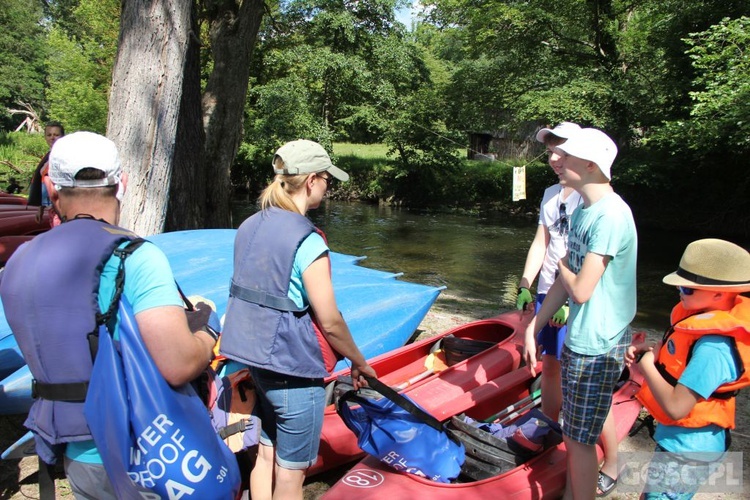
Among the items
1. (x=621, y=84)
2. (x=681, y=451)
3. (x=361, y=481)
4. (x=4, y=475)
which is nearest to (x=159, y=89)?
(x=4, y=475)

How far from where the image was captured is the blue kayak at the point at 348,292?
4.55 metres

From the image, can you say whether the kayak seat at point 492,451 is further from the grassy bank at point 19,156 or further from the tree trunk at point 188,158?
the grassy bank at point 19,156

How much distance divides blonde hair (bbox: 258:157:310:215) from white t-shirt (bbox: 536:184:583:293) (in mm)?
1535

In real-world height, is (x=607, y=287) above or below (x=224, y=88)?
below

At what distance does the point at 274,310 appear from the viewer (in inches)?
79.7

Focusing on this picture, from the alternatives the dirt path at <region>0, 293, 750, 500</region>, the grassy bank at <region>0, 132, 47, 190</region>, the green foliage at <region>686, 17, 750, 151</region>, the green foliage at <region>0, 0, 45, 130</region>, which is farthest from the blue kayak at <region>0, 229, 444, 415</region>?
the green foliage at <region>0, 0, 45, 130</region>

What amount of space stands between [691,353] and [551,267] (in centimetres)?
127

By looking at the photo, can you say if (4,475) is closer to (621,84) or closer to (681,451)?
(681,451)

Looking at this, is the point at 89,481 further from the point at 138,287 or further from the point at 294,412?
the point at 294,412

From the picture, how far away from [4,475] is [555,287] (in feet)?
10.3

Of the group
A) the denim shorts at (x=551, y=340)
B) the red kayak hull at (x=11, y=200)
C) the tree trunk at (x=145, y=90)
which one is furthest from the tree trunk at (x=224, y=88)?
the denim shorts at (x=551, y=340)

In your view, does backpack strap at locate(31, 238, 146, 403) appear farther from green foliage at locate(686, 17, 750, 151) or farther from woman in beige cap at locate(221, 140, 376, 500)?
green foliage at locate(686, 17, 750, 151)

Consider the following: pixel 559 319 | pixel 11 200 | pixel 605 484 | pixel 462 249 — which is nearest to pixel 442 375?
pixel 559 319

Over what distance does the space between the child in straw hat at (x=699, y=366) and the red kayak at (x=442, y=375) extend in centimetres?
148
